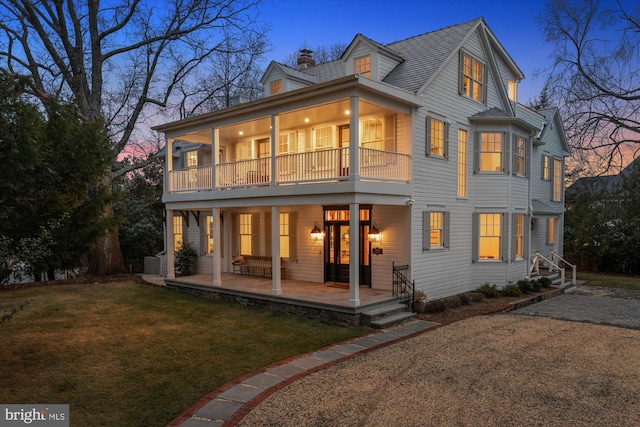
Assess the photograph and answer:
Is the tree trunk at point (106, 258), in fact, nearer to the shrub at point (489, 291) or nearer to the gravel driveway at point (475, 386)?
the gravel driveway at point (475, 386)

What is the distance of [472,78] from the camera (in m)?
14.4

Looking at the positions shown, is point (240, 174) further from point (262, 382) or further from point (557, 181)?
point (557, 181)

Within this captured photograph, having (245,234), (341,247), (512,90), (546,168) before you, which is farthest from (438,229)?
(546,168)

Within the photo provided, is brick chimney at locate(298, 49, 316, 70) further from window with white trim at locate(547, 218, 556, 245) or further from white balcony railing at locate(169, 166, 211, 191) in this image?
window with white trim at locate(547, 218, 556, 245)

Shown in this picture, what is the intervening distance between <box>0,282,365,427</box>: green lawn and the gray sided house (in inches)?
62.6

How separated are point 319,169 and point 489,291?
7146 mm

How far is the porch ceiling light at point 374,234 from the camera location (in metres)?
12.2

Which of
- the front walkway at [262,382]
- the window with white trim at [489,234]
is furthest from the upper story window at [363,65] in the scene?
the front walkway at [262,382]

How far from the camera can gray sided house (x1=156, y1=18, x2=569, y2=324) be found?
11.1 meters

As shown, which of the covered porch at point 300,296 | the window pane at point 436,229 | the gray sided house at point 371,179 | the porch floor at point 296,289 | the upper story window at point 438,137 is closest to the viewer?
the covered porch at point 300,296

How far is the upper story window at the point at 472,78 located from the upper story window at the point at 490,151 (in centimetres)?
146

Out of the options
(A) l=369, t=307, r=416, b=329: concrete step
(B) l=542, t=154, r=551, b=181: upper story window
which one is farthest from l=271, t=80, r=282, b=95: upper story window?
(B) l=542, t=154, r=551, b=181: upper story window

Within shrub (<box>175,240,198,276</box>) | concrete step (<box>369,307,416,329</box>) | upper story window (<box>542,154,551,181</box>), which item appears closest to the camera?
concrete step (<box>369,307,416,329</box>)

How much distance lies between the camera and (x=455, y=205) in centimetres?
1351
